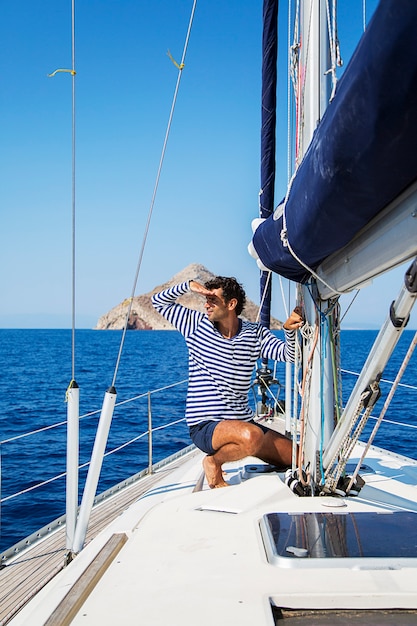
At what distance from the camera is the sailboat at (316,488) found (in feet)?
4.84

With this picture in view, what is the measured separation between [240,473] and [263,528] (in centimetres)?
106

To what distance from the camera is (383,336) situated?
7.55 ft

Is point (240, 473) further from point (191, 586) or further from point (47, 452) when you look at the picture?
point (47, 452)

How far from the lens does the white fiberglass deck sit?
188 centimetres

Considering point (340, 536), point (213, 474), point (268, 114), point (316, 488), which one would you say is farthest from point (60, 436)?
point (340, 536)

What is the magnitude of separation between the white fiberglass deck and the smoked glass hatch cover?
39 mm

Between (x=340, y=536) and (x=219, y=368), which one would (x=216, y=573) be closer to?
(x=340, y=536)

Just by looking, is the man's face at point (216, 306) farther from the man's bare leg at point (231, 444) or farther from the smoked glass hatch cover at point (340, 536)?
the smoked glass hatch cover at point (340, 536)

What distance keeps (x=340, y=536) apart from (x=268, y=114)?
367 cm

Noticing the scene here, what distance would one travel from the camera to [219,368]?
3.49 meters

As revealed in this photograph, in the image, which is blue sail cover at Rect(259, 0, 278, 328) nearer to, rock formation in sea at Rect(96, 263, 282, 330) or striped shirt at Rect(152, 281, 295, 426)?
striped shirt at Rect(152, 281, 295, 426)

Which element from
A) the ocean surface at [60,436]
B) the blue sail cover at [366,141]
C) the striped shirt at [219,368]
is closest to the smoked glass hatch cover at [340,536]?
the striped shirt at [219,368]

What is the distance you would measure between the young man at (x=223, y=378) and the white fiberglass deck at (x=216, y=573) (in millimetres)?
387

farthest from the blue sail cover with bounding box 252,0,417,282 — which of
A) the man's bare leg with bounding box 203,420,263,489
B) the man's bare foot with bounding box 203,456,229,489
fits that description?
the man's bare foot with bounding box 203,456,229,489
